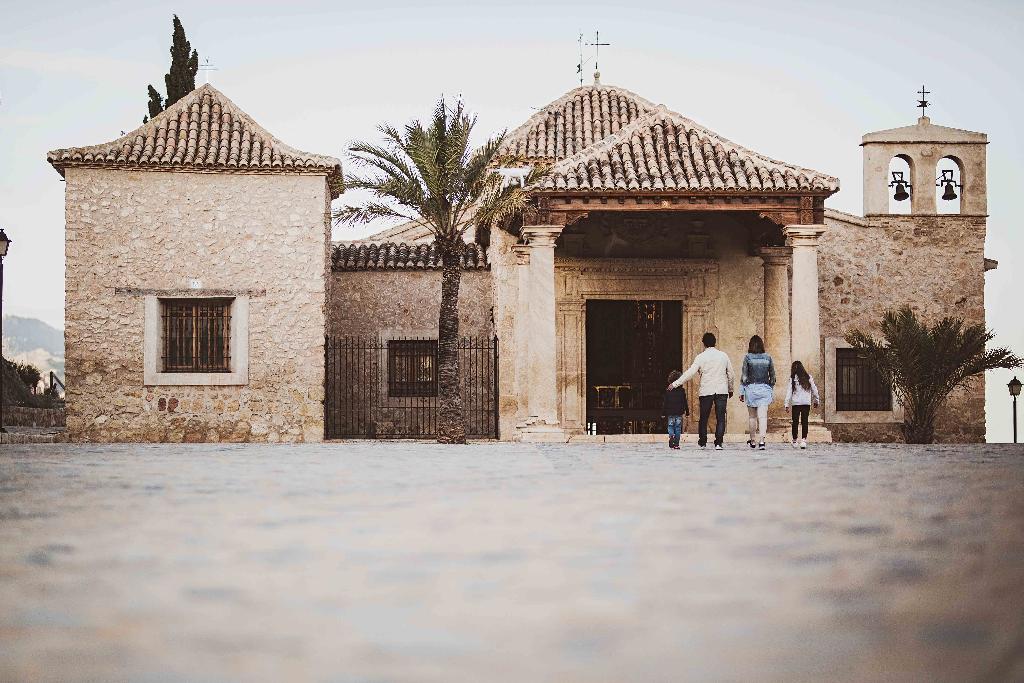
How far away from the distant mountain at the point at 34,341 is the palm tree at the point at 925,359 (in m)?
71.0

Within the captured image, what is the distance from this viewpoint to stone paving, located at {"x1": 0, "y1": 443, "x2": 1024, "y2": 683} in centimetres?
321

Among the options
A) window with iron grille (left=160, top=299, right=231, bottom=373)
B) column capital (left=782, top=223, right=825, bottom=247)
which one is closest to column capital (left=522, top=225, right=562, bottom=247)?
column capital (left=782, top=223, right=825, bottom=247)

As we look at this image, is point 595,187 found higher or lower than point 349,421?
higher

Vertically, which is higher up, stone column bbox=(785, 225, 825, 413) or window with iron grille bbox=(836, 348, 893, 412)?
stone column bbox=(785, 225, 825, 413)

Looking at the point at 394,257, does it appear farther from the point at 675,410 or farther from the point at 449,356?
the point at 675,410

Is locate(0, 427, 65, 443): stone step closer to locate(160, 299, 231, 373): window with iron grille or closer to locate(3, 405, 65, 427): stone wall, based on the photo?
locate(160, 299, 231, 373): window with iron grille

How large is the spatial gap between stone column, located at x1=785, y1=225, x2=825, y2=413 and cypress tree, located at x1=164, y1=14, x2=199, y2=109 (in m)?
14.6

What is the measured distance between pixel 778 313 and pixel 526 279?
14.5ft

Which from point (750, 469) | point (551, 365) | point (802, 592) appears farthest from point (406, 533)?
point (551, 365)

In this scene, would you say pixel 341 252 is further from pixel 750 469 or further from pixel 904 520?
pixel 904 520

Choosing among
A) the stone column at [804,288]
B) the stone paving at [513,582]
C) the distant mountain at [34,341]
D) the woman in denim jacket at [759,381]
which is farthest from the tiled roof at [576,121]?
the distant mountain at [34,341]

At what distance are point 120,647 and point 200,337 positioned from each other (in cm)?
1858

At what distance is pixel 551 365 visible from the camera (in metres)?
18.9

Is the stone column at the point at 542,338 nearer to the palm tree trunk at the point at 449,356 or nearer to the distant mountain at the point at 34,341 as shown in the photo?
the palm tree trunk at the point at 449,356
